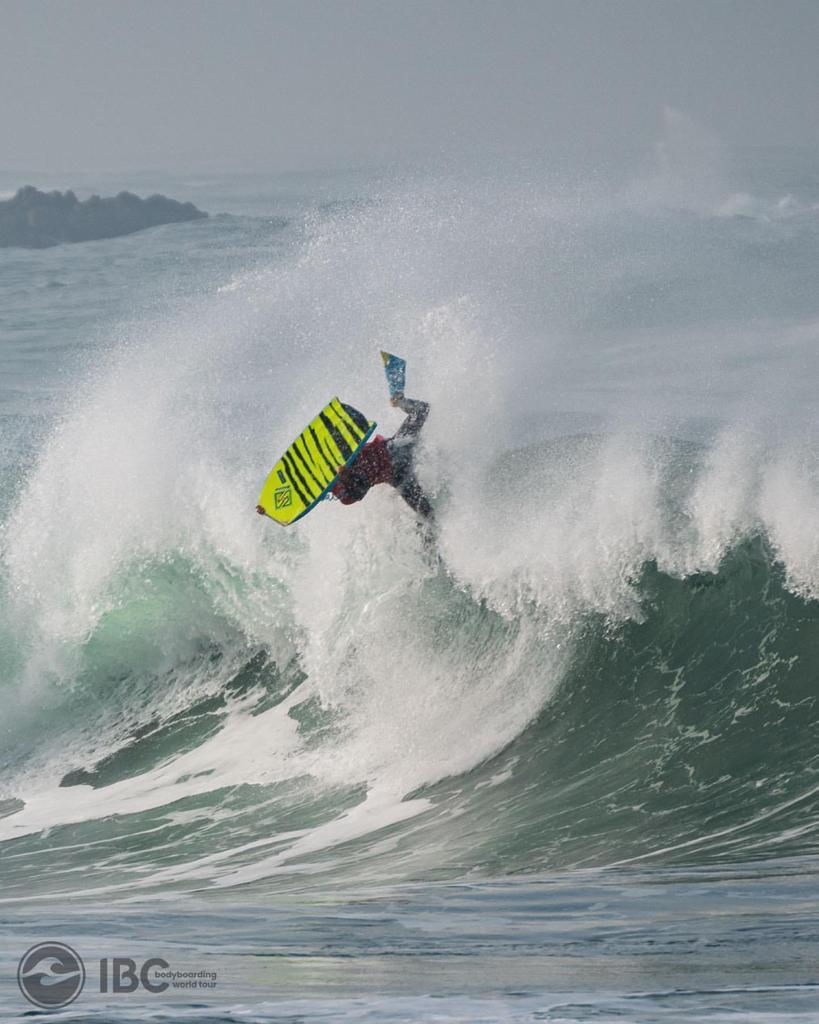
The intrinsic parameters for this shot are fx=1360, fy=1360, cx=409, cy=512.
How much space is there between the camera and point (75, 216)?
84.7 m

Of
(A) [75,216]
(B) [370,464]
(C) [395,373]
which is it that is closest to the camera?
(C) [395,373]

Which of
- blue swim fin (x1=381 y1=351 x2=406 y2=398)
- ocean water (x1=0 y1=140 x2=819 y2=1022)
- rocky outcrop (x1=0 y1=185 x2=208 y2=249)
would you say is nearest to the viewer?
ocean water (x1=0 y1=140 x2=819 y2=1022)

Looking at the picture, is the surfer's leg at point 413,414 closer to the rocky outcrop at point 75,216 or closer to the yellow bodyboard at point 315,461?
the yellow bodyboard at point 315,461

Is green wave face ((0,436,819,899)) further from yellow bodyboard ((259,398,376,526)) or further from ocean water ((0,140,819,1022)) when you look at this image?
yellow bodyboard ((259,398,376,526))

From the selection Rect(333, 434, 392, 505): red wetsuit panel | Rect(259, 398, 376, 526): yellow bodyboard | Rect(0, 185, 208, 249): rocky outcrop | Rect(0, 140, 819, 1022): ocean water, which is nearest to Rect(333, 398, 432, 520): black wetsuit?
Rect(333, 434, 392, 505): red wetsuit panel

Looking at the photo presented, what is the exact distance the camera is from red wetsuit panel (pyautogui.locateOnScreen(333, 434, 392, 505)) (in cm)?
1138

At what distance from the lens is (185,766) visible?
40.6 ft

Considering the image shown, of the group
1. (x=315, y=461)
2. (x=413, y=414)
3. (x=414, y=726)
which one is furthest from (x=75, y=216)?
(x=414, y=726)

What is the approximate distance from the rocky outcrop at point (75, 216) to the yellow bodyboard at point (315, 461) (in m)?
71.6

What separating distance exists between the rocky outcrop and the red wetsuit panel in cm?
7169

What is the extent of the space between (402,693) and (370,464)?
203cm

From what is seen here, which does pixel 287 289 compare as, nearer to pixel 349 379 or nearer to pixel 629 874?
pixel 349 379

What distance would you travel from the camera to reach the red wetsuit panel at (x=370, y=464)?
11.4 metres

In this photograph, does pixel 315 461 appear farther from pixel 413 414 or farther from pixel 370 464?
pixel 413 414
